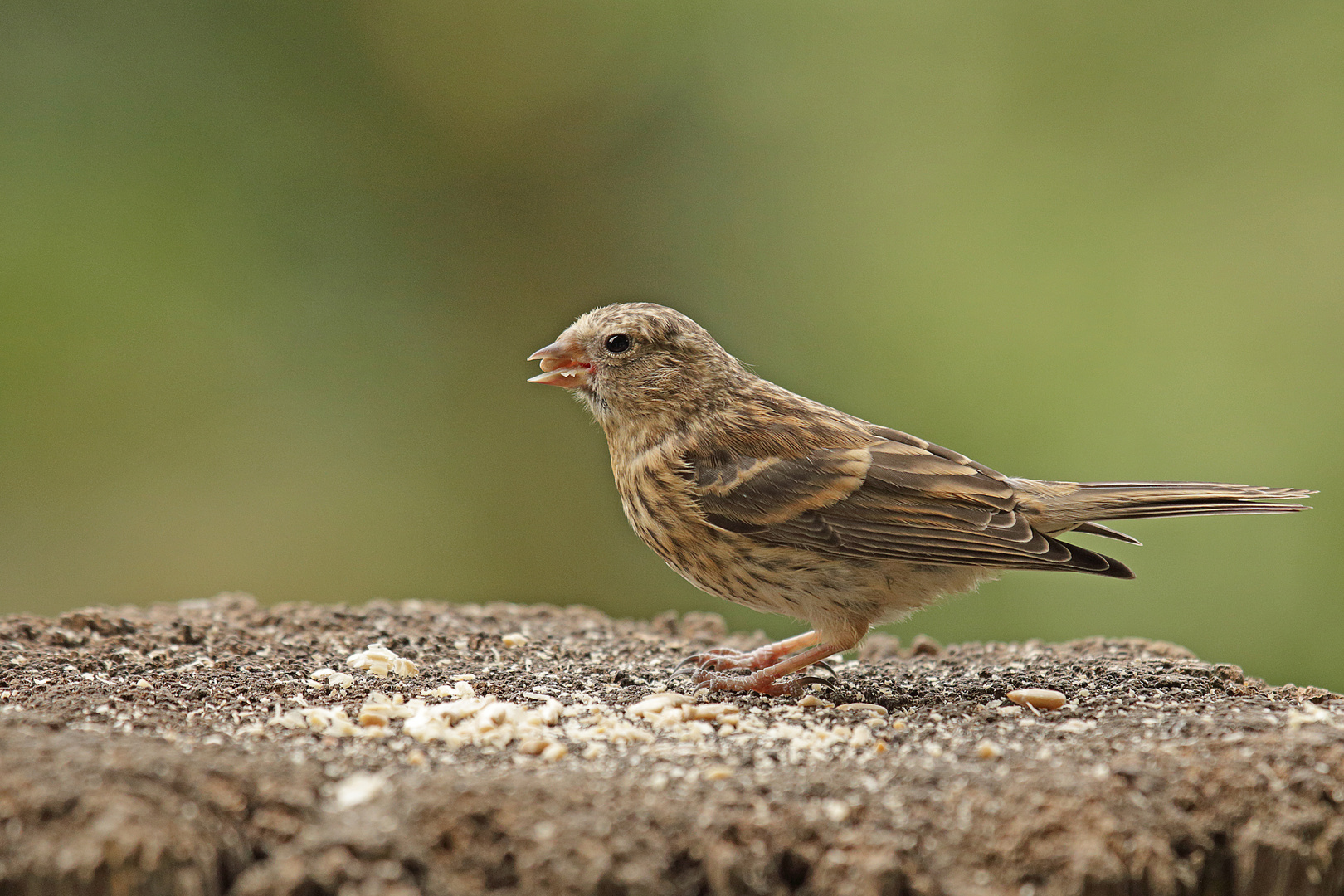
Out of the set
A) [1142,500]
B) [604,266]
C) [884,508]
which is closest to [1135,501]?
[1142,500]

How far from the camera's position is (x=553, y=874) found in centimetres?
219

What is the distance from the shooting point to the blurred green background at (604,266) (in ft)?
22.0

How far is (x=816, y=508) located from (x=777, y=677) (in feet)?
2.04

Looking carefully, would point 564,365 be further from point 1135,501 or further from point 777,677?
point 1135,501

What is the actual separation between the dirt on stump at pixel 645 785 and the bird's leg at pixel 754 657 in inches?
14.6

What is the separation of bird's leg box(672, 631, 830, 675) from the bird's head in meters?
1.01

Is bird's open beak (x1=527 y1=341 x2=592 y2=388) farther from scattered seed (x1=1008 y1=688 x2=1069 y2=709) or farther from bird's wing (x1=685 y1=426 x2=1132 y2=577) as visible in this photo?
scattered seed (x1=1008 y1=688 x2=1069 y2=709)

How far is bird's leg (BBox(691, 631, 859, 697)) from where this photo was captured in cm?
416

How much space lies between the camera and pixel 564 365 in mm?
5020

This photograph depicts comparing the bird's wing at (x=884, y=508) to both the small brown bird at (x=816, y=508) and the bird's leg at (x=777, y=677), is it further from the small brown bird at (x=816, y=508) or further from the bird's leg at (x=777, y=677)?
the bird's leg at (x=777, y=677)

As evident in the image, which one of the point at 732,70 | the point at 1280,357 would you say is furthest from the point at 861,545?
the point at 732,70

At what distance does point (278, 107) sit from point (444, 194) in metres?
1.19

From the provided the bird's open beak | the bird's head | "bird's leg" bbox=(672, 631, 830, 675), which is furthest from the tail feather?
the bird's open beak

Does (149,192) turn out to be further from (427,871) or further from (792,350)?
(427,871)
